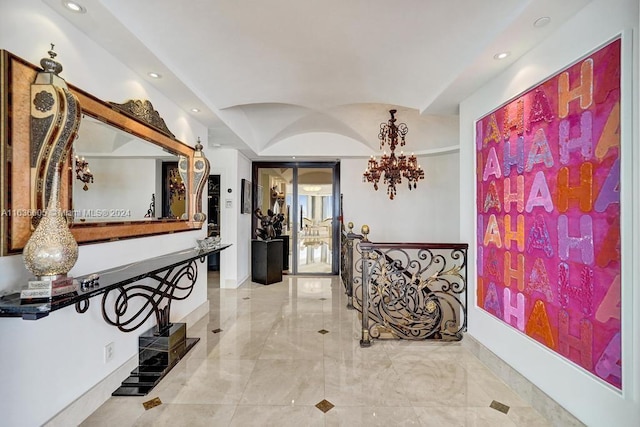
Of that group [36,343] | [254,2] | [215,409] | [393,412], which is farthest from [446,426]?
[254,2]

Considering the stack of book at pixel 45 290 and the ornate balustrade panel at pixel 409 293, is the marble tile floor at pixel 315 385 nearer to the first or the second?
the ornate balustrade panel at pixel 409 293

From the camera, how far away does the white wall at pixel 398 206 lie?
6.39m

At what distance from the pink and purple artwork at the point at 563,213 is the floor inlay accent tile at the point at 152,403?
2.88 metres

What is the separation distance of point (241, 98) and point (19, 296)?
278 centimetres

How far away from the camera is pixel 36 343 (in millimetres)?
1705

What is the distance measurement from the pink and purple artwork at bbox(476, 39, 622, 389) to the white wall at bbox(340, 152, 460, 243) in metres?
3.74

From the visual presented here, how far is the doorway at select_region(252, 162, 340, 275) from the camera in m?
6.77

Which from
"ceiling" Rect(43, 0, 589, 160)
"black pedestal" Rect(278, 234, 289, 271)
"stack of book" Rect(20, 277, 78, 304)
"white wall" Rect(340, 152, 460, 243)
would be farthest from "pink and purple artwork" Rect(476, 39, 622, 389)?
"black pedestal" Rect(278, 234, 289, 271)

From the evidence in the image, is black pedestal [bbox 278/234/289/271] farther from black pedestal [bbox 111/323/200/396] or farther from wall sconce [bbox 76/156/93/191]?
wall sconce [bbox 76/156/93/191]

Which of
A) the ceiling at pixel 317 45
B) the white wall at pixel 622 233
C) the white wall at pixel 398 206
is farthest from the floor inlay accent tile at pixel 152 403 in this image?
the white wall at pixel 398 206

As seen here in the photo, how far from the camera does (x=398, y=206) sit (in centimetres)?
649

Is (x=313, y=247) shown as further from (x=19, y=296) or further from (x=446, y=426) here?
(x=19, y=296)

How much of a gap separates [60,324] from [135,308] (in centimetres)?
80

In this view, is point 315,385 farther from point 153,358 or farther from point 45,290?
point 45,290
